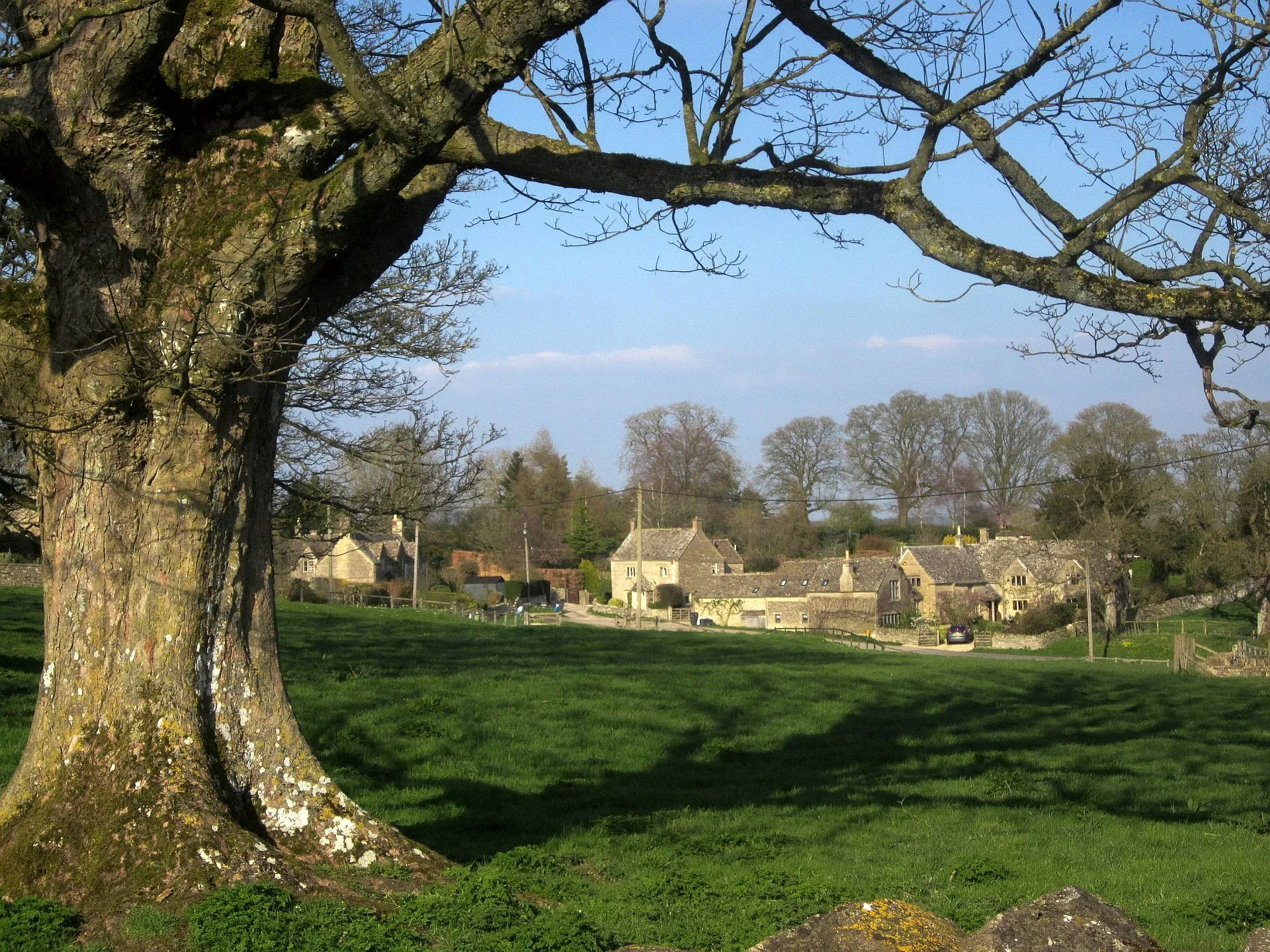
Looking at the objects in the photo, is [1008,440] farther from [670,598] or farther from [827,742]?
[827,742]

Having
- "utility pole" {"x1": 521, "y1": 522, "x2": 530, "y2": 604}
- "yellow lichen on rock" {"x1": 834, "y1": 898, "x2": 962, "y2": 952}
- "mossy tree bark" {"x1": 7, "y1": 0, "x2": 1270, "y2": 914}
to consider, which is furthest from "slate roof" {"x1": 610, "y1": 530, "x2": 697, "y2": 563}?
"yellow lichen on rock" {"x1": 834, "y1": 898, "x2": 962, "y2": 952}

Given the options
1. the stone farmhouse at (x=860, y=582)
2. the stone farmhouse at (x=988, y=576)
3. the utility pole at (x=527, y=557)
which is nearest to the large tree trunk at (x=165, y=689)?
the stone farmhouse at (x=860, y=582)

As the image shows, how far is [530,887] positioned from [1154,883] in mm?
4617

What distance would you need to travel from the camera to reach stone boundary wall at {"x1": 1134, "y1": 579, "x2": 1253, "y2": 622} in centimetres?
5775

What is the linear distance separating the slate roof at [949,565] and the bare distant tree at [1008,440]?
48.7 ft

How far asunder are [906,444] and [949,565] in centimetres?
1712

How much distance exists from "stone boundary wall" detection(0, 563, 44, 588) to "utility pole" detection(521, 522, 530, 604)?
3419 centimetres

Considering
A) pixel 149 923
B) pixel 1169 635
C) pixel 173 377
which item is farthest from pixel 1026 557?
pixel 149 923

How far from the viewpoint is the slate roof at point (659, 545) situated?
71.9m

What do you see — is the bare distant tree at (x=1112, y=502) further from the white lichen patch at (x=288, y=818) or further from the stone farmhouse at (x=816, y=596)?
the white lichen patch at (x=288, y=818)

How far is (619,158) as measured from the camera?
6.37 meters

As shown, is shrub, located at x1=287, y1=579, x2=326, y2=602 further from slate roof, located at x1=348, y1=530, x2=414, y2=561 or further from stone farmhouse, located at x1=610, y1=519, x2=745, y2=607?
stone farmhouse, located at x1=610, y1=519, x2=745, y2=607

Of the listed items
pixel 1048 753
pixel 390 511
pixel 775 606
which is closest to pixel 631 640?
pixel 1048 753

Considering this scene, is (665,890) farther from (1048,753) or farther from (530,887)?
(1048,753)
